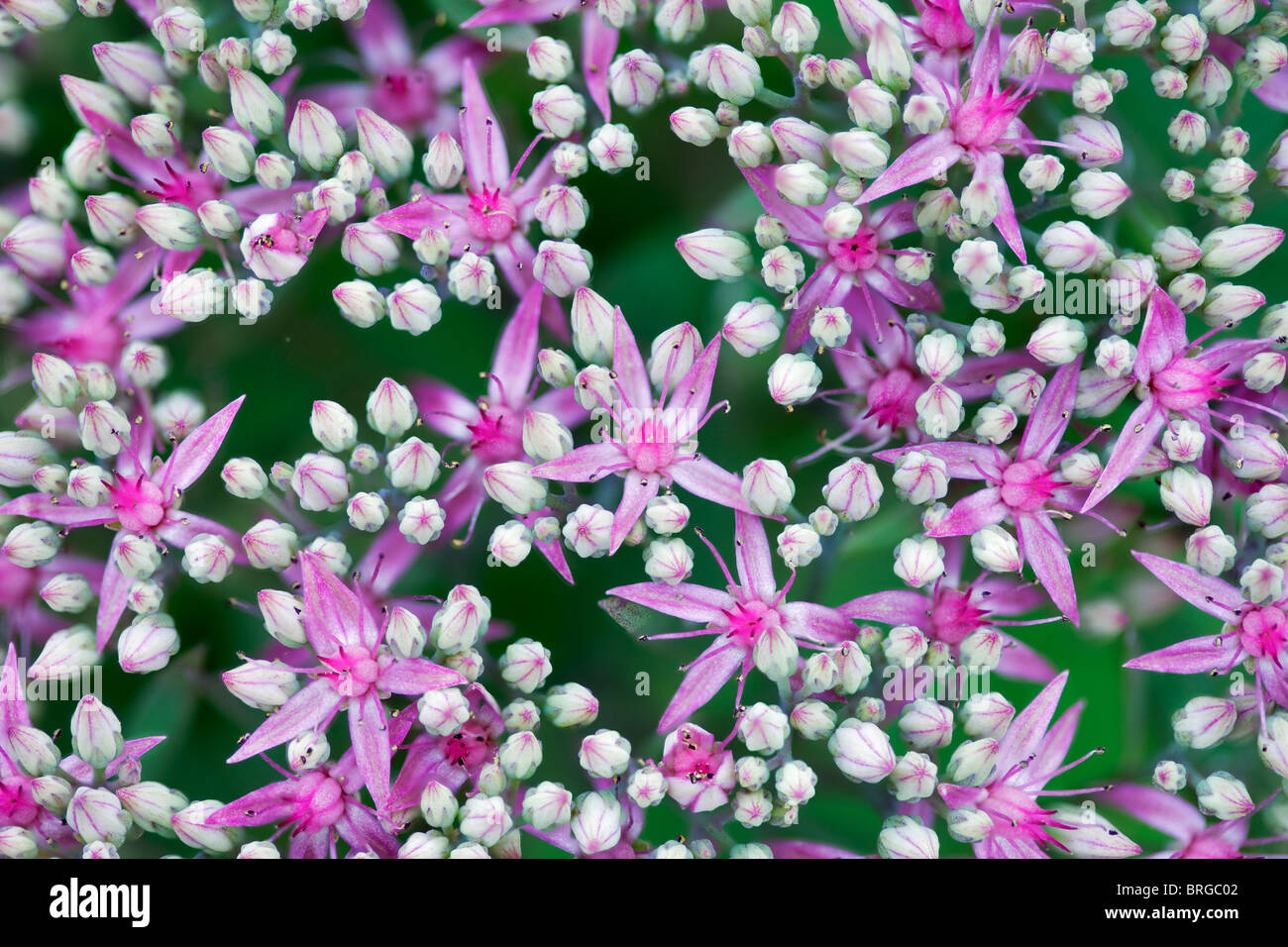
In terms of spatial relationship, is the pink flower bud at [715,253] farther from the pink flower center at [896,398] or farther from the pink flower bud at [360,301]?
the pink flower bud at [360,301]

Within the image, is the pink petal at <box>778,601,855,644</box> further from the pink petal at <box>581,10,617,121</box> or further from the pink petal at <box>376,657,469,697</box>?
the pink petal at <box>581,10,617,121</box>

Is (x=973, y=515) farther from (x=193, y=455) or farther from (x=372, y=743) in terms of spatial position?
(x=193, y=455)

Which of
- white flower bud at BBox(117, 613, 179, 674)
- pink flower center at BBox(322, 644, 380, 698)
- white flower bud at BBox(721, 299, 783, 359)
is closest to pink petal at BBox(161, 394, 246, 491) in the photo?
white flower bud at BBox(117, 613, 179, 674)

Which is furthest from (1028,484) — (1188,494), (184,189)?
(184,189)

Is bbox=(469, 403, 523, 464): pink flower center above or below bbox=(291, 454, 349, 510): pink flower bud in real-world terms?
above

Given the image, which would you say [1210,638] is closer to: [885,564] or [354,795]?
[885,564]

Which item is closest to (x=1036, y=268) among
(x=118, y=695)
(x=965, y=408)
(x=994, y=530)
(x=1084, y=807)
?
(x=965, y=408)

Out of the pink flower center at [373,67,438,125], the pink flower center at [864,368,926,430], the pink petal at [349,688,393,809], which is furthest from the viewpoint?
the pink flower center at [373,67,438,125]
